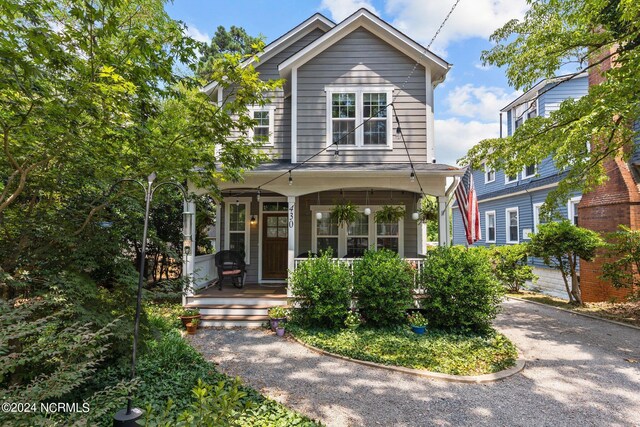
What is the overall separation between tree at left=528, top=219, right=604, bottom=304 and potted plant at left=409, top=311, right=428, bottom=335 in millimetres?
4755

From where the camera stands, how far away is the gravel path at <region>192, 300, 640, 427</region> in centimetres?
353

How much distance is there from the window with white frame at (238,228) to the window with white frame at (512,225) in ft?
41.2

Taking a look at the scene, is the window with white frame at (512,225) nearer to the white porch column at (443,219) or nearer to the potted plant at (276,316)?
the white porch column at (443,219)

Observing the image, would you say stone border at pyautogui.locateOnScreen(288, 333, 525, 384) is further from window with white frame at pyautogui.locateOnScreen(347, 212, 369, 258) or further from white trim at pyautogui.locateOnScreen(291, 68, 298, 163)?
white trim at pyautogui.locateOnScreen(291, 68, 298, 163)

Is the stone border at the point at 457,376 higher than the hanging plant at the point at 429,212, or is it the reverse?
the hanging plant at the point at 429,212

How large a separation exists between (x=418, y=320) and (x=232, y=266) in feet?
16.6

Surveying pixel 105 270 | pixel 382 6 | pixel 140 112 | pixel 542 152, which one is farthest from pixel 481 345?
pixel 382 6

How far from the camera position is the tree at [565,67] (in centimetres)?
652

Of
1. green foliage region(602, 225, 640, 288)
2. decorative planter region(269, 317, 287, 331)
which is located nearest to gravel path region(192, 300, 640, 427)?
decorative planter region(269, 317, 287, 331)

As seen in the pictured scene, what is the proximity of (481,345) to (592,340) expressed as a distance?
8.17 ft

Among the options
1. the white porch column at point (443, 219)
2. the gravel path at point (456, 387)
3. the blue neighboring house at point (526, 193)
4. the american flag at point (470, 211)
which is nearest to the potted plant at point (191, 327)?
the gravel path at point (456, 387)

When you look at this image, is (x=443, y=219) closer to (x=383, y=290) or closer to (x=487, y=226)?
(x=383, y=290)

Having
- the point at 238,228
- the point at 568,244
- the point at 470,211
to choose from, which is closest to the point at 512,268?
the point at 568,244

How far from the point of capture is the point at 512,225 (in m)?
15.5
